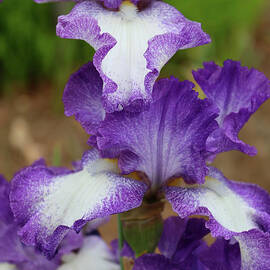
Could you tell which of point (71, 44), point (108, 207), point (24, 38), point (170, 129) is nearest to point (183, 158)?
point (170, 129)

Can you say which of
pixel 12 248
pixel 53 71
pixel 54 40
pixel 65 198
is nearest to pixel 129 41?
pixel 65 198

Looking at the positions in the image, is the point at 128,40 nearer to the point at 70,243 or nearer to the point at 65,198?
the point at 65,198

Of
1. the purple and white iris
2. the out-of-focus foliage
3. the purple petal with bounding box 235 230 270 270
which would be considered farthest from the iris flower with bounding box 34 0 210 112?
the out-of-focus foliage

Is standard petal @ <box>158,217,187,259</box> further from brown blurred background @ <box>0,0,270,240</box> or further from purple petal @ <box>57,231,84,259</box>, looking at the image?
brown blurred background @ <box>0,0,270,240</box>

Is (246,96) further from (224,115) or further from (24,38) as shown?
(24,38)

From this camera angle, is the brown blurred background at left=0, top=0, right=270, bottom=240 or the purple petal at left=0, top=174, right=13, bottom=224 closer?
the purple petal at left=0, top=174, right=13, bottom=224

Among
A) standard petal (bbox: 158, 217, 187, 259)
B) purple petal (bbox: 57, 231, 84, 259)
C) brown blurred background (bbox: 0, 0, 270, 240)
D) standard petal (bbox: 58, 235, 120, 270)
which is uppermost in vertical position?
standard petal (bbox: 158, 217, 187, 259)

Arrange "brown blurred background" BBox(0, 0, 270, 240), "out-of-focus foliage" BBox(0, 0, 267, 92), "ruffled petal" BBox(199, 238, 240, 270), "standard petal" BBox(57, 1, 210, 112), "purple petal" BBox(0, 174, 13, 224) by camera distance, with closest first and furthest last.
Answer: "standard petal" BBox(57, 1, 210, 112)
"ruffled petal" BBox(199, 238, 240, 270)
"purple petal" BBox(0, 174, 13, 224)
"brown blurred background" BBox(0, 0, 270, 240)
"out-of-focus foliage" BBox(0, 0, 267, 92)
